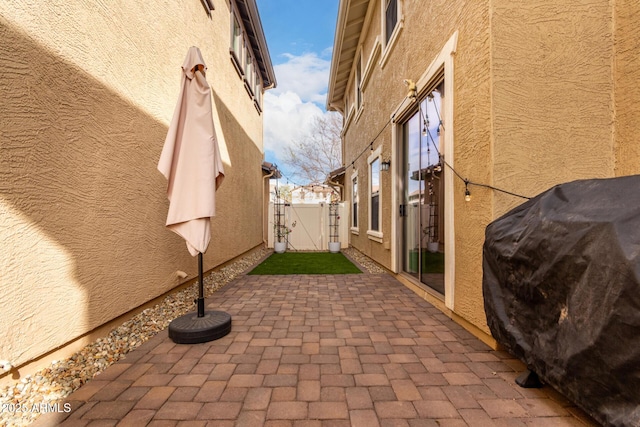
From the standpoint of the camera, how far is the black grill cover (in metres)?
1.28

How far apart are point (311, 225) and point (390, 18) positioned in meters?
7.14

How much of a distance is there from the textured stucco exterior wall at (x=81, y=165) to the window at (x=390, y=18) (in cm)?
375

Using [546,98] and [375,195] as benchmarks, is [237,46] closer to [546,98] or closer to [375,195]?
[375,195]

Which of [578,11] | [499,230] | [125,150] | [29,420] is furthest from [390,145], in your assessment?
[29,420]

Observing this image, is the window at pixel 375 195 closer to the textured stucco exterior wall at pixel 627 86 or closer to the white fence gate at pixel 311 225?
the white fence gate at pixel 311 225

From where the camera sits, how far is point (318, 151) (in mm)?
24125

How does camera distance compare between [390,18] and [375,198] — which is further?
[375,198]

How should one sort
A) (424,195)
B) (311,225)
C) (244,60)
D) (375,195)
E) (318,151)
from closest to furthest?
1. (424,195)
2. (375,195)
3. (244,60)
4. (311,225)
5. (318,151)

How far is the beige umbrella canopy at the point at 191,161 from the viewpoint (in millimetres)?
2773

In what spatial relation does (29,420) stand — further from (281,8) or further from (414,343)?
(281,8)

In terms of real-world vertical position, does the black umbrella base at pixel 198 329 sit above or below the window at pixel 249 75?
below

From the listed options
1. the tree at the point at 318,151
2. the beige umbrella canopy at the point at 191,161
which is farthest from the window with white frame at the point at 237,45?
the tree at the point at 318,151

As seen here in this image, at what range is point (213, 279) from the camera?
526 centimetres

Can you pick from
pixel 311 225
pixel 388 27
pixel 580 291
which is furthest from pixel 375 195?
pixel 580 291
